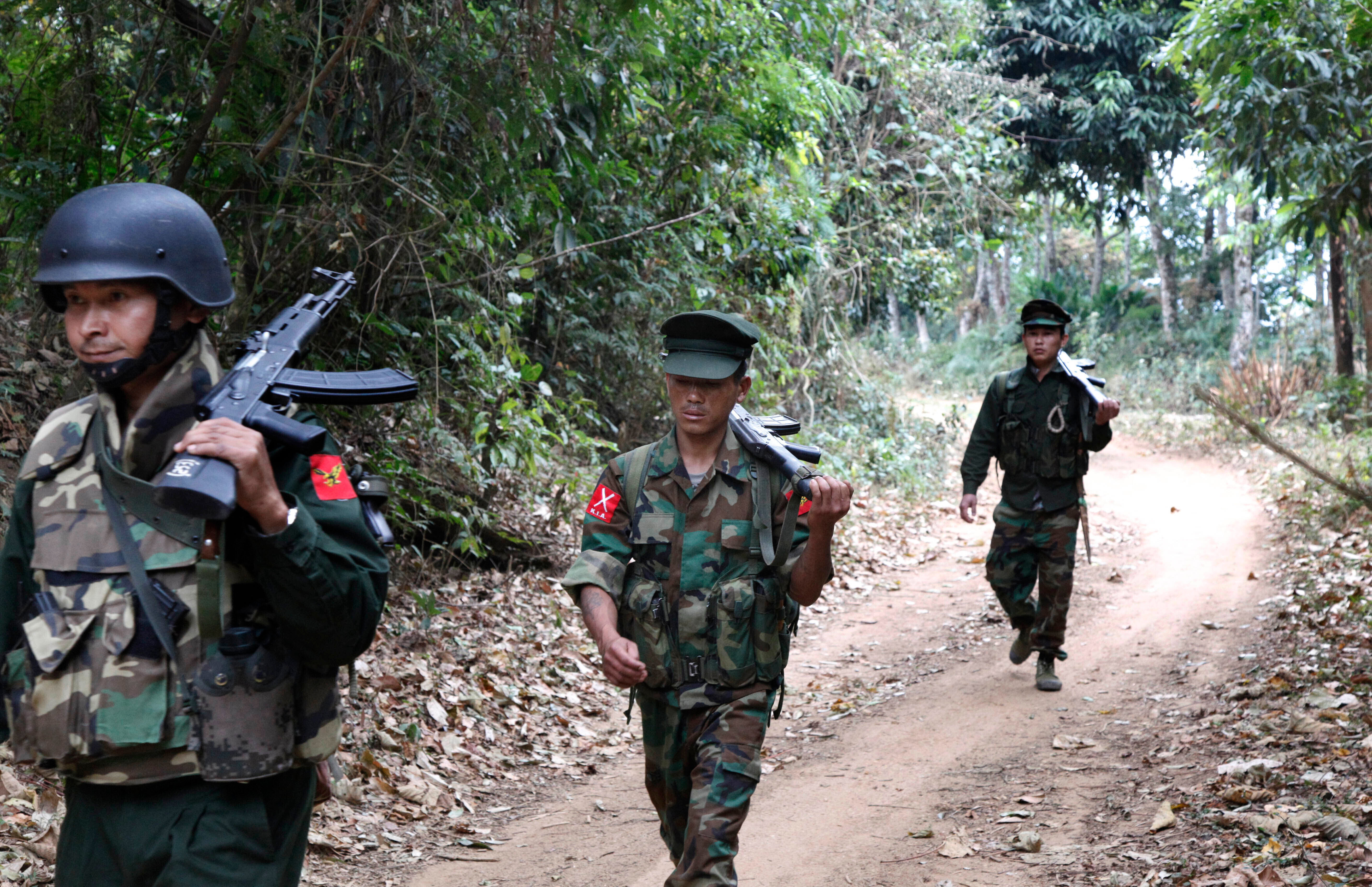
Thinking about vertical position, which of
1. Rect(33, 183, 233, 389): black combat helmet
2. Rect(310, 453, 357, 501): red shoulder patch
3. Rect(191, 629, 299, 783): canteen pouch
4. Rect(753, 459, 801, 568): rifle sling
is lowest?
Rect(191, 629, 299, 783): canteen pouch

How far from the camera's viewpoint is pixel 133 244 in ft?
7.33

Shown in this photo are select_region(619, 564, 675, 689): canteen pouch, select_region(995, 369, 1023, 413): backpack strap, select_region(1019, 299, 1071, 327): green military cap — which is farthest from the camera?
select_region(995, 369, 1023, 413): backpack strap

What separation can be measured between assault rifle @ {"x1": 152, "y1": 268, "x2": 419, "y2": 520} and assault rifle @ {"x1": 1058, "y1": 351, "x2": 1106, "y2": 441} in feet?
17.8

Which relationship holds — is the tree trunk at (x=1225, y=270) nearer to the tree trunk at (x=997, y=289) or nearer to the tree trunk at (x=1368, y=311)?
the tree trunk at (x=997, y=289)

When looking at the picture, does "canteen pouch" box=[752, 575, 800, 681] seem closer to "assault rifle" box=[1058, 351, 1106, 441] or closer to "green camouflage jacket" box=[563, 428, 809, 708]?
"green camouflage jacket" box=[563, 428, 809, 708]

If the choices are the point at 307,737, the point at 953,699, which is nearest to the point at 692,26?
the point at 953,699

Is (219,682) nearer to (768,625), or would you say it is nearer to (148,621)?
(148,621)

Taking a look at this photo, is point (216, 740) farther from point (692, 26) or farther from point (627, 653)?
point (692, 26)

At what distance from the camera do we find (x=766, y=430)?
12.5 feet

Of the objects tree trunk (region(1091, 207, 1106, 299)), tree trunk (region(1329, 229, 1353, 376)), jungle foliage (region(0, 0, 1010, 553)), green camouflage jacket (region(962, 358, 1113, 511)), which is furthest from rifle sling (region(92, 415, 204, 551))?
tree trunk (region(1091, 207, 1106, 299))

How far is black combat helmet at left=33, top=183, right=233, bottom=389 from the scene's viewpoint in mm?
2205

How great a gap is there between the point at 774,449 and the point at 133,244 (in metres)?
2.00

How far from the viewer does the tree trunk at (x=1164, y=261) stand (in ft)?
89.4

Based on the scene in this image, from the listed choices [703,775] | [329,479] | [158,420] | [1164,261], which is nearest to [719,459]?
[703,775]
